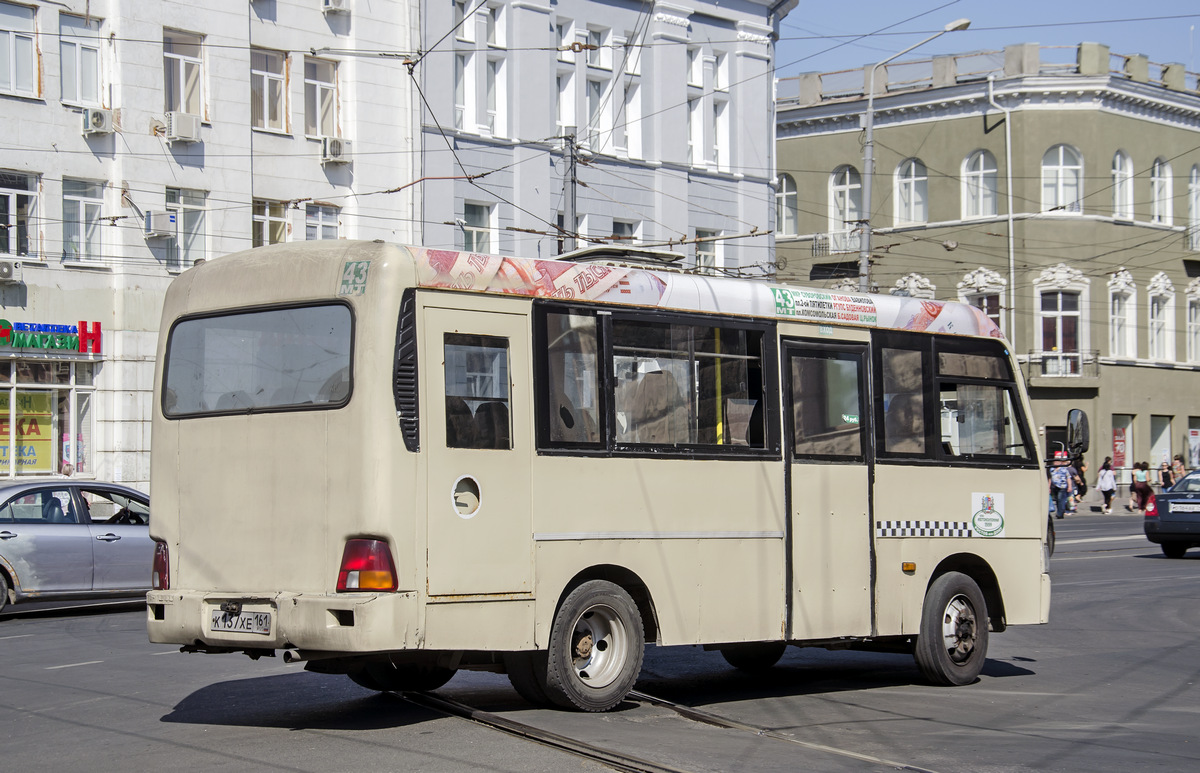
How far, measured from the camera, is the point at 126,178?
29359 millimetres

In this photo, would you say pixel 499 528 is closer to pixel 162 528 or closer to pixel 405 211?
pixel 162 528

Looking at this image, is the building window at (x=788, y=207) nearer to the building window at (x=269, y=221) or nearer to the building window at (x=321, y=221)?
the building window at (x=321, y=221)

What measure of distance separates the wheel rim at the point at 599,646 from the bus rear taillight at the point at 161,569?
2573 millimetres

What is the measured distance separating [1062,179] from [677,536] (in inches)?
1791

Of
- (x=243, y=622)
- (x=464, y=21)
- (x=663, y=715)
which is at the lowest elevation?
(x=663, y=715)

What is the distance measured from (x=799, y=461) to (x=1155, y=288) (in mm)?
47349

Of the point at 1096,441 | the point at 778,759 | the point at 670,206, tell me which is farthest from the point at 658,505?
the point at 1096,441

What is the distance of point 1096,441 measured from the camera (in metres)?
51.4

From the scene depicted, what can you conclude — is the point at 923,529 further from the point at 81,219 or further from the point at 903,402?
the point at 81,219

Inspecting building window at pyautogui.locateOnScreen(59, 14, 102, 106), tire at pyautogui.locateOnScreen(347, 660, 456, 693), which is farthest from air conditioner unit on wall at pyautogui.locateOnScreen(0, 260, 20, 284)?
tire at pyautogui.locateOnScreen(347, 660, 456, 693)

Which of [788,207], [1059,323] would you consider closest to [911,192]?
[788,207]

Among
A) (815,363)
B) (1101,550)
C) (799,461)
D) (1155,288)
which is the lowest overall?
(1101,550)

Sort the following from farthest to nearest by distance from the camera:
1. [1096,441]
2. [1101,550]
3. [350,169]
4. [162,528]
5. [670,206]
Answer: [1096,441] < [670,206] < [350,169] < [1101,550] < [162,528]

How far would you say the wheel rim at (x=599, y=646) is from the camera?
944 cm
